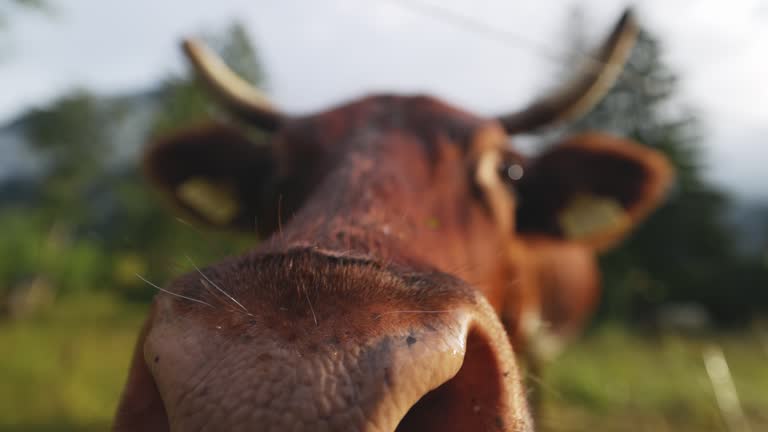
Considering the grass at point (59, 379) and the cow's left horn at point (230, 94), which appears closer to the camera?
the cow's left horn at point (230, 94)

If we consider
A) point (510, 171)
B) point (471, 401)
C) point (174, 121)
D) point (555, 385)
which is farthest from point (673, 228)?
point (471, 401)

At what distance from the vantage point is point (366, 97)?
2846 millimetres

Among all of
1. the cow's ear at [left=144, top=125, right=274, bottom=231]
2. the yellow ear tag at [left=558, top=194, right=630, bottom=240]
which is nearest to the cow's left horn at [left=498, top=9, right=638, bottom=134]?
the yellow ear tag at [left=558, top=194, right=630, bottom=240]

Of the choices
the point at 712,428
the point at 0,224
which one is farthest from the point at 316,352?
the point at 0,224

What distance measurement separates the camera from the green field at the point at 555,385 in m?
4.74

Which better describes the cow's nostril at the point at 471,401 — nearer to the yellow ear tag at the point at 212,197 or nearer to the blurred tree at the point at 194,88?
the yellow ear tag at the point at 212,197

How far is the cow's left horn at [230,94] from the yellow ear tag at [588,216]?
1.91 meters

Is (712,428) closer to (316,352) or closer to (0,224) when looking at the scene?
(316,352)

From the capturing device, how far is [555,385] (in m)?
6.71

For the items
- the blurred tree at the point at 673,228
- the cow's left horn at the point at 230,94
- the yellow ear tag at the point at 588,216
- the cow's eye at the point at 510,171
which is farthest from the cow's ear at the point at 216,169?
the blurred tree at the point at 673,228

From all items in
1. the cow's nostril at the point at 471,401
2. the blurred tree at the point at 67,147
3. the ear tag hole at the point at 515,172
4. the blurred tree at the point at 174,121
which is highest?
the cow's nostril at the point at 471,401

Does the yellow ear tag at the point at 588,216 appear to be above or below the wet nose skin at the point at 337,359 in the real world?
below

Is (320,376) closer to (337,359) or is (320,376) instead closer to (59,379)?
(337,359)

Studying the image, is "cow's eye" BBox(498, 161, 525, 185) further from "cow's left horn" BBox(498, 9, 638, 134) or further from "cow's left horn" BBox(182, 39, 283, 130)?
"cow's left horn" BBox(182, 39, 283, 130)
